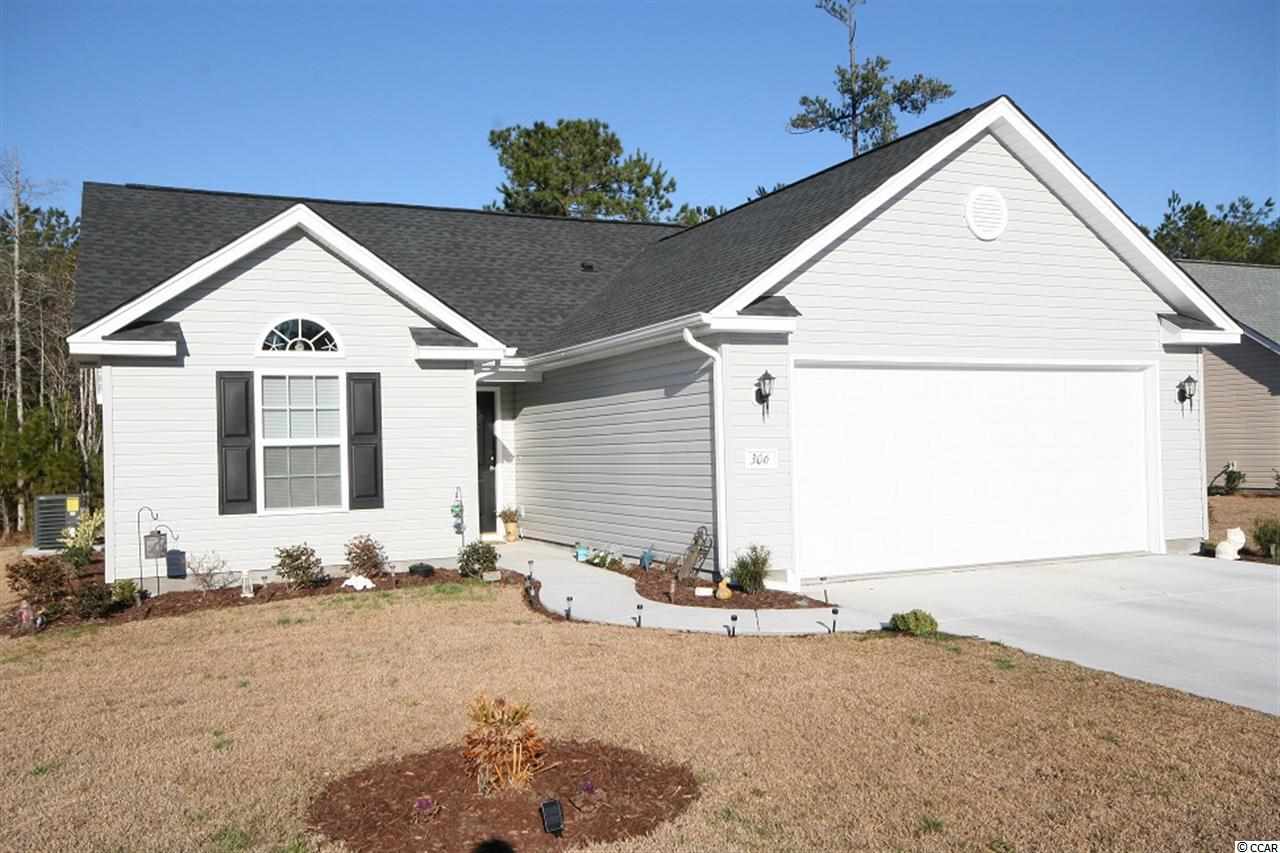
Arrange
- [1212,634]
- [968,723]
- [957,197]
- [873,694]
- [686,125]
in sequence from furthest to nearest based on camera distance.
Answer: [686,125]
[957,197]
[1212,634]
[873,694]
[968,723]

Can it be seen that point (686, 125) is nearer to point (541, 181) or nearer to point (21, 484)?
point (541, 181)

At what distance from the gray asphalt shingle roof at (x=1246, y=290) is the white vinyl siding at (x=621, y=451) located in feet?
55.6

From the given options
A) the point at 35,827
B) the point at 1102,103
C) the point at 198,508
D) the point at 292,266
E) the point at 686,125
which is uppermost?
the point at 686,125

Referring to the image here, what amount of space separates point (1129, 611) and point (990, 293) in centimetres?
448

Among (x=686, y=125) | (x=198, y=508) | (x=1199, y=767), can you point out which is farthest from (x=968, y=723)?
(x=686, y=125)

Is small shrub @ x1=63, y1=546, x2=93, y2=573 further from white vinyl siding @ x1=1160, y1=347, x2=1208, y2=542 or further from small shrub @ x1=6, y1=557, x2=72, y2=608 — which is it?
white vinyl siding @ x1=1160, y1=347, x2=1208, y2=542

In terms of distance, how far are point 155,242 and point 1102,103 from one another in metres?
16.1

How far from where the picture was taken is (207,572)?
11.7 m

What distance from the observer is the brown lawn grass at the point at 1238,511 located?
1654 cm

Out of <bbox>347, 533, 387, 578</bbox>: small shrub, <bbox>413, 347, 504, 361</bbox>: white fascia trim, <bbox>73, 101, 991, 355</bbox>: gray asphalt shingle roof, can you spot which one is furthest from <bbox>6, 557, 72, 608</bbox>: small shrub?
<bbox>413, 347, 504, 361</bbox>: white fascia trim

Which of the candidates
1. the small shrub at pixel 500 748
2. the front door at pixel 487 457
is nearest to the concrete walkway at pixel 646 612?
the front door at pixel 487 457

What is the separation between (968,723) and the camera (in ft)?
20.3

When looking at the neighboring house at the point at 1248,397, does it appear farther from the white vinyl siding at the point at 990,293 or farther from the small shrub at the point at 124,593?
the small shrub at the point at 124,593

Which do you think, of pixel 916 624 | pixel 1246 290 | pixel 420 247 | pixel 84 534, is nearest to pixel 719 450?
pixel 916 624
